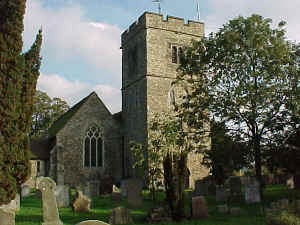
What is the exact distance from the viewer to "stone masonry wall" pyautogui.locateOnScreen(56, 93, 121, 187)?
27188 millimetres

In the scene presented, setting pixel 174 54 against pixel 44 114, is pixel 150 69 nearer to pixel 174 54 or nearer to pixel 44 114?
pixel 174 54

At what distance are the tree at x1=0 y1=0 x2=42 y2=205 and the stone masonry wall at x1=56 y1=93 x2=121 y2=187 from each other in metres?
13.5

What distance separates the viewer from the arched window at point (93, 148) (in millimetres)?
27969

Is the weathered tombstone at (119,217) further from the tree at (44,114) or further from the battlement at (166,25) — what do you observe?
the tree at (44,114)

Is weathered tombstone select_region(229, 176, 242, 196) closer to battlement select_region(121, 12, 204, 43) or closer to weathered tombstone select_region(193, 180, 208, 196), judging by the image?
weathered tombstone select_region(193, 180, 208, 196)

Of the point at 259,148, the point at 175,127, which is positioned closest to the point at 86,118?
the point at 175,127

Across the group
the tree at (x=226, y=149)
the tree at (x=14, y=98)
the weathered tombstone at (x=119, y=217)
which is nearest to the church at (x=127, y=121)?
the tree at (x=226, y=149)

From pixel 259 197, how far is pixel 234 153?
91.9 inches

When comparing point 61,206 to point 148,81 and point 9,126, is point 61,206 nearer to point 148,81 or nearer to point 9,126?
point 9,126

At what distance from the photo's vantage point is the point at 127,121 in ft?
97.6

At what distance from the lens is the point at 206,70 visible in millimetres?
17875

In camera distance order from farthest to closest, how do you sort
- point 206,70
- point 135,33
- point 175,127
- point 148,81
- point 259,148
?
1. point 135,33
2. point 148,81
3. point 175,127
4. point 206,70
5. point 259,148

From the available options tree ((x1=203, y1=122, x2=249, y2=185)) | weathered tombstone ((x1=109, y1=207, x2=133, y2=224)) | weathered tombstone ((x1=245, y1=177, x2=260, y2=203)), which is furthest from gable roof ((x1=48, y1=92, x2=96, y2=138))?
weathered tombstone ((x1=109, y1=207, x2=133, y2=224))

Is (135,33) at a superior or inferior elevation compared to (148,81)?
superior
